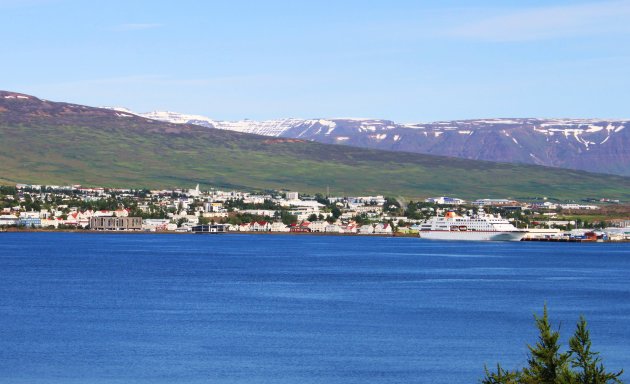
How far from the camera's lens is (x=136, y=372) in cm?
2816

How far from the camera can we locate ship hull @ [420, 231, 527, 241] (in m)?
112

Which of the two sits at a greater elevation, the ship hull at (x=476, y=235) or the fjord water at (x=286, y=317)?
the ship hull at (x=476, y=235)

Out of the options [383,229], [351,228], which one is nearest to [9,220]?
[351,228]

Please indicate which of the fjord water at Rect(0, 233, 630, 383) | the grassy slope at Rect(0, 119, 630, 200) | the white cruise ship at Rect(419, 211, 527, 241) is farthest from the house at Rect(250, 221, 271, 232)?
the fjord water at Rect(0, 233, 630, 383)

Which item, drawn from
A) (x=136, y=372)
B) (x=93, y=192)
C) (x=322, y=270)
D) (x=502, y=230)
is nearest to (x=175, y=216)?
(x=93, y=192)

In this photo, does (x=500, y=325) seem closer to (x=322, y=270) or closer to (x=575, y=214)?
(x=322, y=270)

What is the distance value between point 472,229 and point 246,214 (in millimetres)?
27480

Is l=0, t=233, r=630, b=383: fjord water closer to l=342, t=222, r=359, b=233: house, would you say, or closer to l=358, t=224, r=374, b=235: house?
l=358, t=224, r=374, b=235: house

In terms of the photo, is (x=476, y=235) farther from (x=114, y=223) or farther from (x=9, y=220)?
(x=9, y=220)

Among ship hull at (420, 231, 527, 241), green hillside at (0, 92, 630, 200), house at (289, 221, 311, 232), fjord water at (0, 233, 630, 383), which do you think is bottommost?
fjord water at (0, 233, 630, 383)

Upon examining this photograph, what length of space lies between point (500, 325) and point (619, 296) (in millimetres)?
11991

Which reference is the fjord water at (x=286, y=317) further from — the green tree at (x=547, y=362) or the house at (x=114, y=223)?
the house at (x=114, y=223)

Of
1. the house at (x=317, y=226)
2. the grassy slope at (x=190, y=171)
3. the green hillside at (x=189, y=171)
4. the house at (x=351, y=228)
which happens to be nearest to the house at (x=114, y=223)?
the house at (x=317, y=226)

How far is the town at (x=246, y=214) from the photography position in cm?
12112
